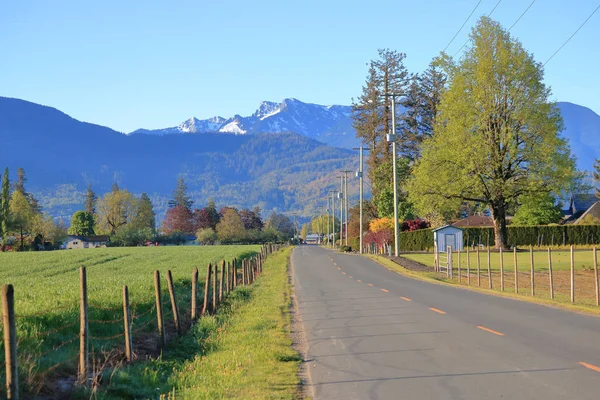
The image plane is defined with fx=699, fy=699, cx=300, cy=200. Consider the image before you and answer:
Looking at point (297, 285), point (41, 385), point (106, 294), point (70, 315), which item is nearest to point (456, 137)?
point (297, 285)

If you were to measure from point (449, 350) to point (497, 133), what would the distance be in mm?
40797

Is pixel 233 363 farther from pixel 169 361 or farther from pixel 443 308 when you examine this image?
pixel 443 308

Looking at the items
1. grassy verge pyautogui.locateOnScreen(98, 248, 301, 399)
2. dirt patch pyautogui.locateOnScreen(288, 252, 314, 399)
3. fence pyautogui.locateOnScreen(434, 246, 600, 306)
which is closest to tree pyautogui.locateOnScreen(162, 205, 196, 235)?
fence pyautogui.locateOnScreen(434, 246, 600, 306)

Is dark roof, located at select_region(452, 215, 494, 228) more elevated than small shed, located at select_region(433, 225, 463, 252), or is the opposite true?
dark roof, located at select_region(452, 215, 494, 228)

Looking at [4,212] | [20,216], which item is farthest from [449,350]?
[20,216]

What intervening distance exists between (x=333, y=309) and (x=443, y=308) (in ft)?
9.77

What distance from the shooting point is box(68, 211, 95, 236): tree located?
587ft

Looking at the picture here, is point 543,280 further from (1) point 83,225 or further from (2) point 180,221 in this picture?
(2) point 180,221

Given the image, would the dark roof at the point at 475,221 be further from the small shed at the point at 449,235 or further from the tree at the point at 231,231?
the tree at the point at 231,231

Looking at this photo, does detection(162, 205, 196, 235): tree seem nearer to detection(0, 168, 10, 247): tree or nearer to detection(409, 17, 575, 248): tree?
detection(0, 168, 10, 247): tree

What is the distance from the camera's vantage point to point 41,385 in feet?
28.6

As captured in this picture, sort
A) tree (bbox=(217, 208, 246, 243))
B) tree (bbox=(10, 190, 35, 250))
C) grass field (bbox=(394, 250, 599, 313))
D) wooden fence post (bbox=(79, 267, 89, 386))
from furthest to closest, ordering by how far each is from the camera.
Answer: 1. tree (bbox=(217, 208, 246, 243))
2. tree (bbox=(10, 190, 35, 250))
3. grass field (bbox=(394, 250, 599, 313))
4. wooden fence post (bbox=(79, 267, 89, 386))

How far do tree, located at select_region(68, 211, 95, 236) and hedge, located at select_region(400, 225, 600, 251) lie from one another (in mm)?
123519

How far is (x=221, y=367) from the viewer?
1076 cm
